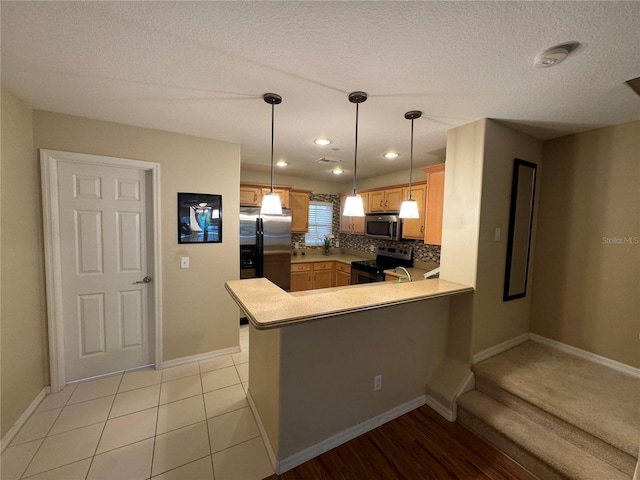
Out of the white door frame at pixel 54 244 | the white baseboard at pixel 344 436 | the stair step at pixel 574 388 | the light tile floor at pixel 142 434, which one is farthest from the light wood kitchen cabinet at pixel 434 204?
the white door frame at pixel 54 244

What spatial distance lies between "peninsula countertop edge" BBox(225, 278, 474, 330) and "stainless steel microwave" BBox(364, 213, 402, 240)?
1.81 meters

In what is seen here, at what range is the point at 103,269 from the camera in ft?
8.05

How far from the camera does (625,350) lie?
7.11ft

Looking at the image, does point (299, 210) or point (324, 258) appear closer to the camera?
point (299, 210)

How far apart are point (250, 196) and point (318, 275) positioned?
1899mm

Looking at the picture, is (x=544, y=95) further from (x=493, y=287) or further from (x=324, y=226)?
(x=324, y=226)

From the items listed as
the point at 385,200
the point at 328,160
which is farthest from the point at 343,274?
the point at 328,160

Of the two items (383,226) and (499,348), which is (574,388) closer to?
(499,348)

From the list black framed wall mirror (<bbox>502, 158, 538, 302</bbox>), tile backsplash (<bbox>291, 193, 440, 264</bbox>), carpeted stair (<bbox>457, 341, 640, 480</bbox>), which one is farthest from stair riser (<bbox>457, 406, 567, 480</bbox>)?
tile backsplash (<bbox>291, 193, 440, 264</bbox>)

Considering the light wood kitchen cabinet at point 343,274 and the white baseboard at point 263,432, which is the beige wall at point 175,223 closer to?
the white baseboard at point 263,432

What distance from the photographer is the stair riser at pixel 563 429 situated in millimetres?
1535

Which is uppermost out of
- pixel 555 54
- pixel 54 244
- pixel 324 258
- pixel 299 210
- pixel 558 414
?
pixel 555 54

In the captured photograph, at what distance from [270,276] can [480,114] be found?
10.8 feet

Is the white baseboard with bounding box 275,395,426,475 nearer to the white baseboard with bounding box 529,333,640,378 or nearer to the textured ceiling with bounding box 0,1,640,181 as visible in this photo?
the white baseboard with bounding box 529,333,640,378
